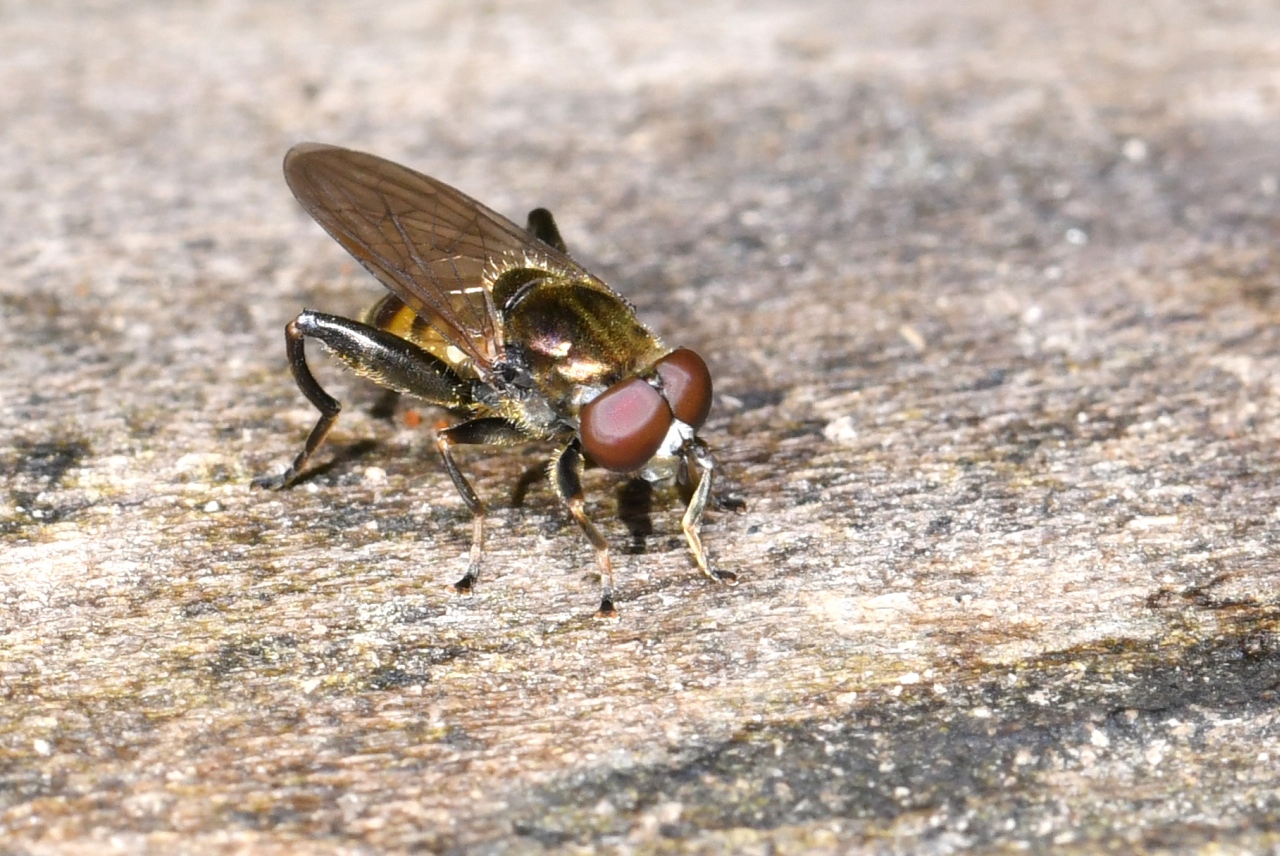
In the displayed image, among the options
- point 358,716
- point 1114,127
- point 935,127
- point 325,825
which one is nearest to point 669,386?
point 358,716

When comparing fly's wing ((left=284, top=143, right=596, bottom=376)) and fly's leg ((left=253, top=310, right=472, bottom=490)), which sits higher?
fly's wing ((left=284, top=143, right=596, bottom=376))

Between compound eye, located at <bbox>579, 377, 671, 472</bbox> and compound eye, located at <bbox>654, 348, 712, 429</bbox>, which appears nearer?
compound eye, located at <bbox>579, 377, 671, 472</bbox>

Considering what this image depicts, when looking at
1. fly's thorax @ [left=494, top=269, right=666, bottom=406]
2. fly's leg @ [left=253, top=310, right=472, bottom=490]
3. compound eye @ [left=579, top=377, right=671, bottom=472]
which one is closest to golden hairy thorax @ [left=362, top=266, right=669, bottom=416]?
fly's thorax @ [left=494, top=269, right=666, bottom=406]

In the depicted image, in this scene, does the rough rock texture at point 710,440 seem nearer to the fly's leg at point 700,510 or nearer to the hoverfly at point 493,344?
the fly's leg at point 700,510

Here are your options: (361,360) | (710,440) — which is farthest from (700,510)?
(361,360)

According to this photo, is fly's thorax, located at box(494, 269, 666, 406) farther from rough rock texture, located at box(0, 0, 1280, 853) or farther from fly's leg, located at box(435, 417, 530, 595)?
rough rock texture, located at box(0, 0, 1280, 853)

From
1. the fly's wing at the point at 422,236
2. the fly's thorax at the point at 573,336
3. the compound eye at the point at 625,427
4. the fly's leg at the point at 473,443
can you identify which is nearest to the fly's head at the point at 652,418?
the compound eye at the point at 625,427

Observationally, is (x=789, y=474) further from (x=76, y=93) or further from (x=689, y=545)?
(x=76, y=93)
